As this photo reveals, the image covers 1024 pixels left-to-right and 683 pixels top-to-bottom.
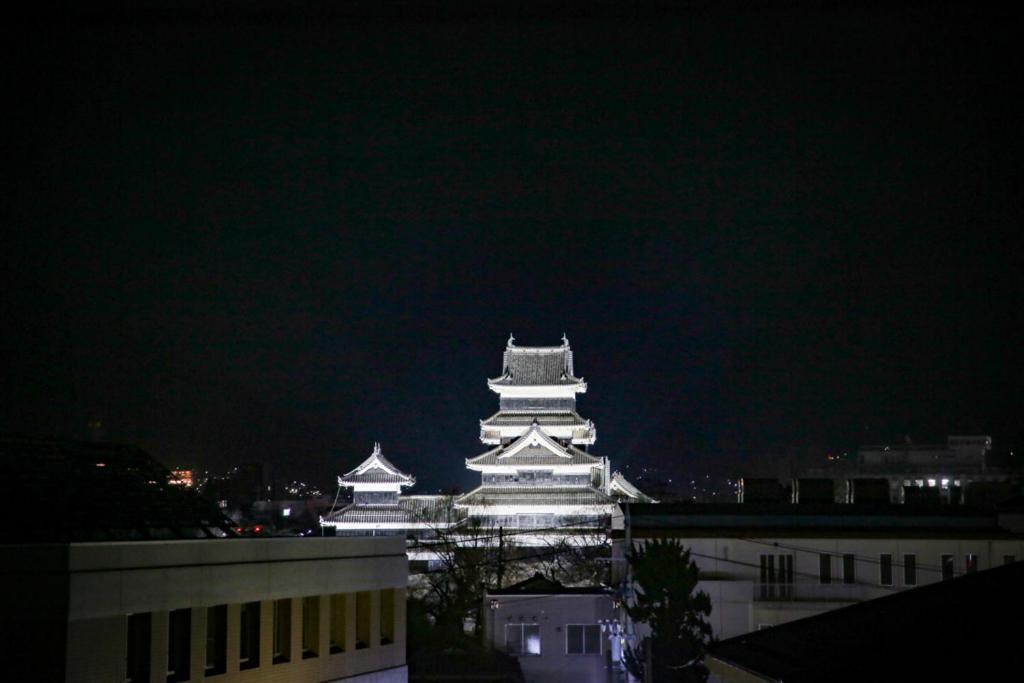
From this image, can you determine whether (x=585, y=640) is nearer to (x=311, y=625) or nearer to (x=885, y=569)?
(x=885, y=569)

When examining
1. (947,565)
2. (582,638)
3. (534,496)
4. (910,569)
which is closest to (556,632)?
(582,638)

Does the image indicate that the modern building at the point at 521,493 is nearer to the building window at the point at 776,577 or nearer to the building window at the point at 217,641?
the building window at the point at 776,577

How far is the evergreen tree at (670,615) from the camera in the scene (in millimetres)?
30297

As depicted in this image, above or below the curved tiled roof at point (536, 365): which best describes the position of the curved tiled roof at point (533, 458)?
below

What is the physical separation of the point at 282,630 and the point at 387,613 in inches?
155

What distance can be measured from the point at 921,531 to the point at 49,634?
3005cm

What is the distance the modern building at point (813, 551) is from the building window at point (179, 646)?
68.7 ft

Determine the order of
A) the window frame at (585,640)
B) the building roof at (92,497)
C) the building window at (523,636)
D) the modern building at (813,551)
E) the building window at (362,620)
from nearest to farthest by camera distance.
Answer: the building roof at (92,497) → the building window at (362,620) → the modern building at (813,551) → the window frame at (585,640) → the building window at (523,636)

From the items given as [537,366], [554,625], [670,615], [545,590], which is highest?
[537,366]

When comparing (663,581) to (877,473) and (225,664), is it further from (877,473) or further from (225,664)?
(877,473)

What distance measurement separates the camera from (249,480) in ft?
476

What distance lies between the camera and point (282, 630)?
62.1 feet

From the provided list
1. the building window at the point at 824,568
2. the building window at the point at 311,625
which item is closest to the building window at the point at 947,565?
the building window at the point at 824,568

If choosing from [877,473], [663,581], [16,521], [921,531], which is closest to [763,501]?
[921,531]
